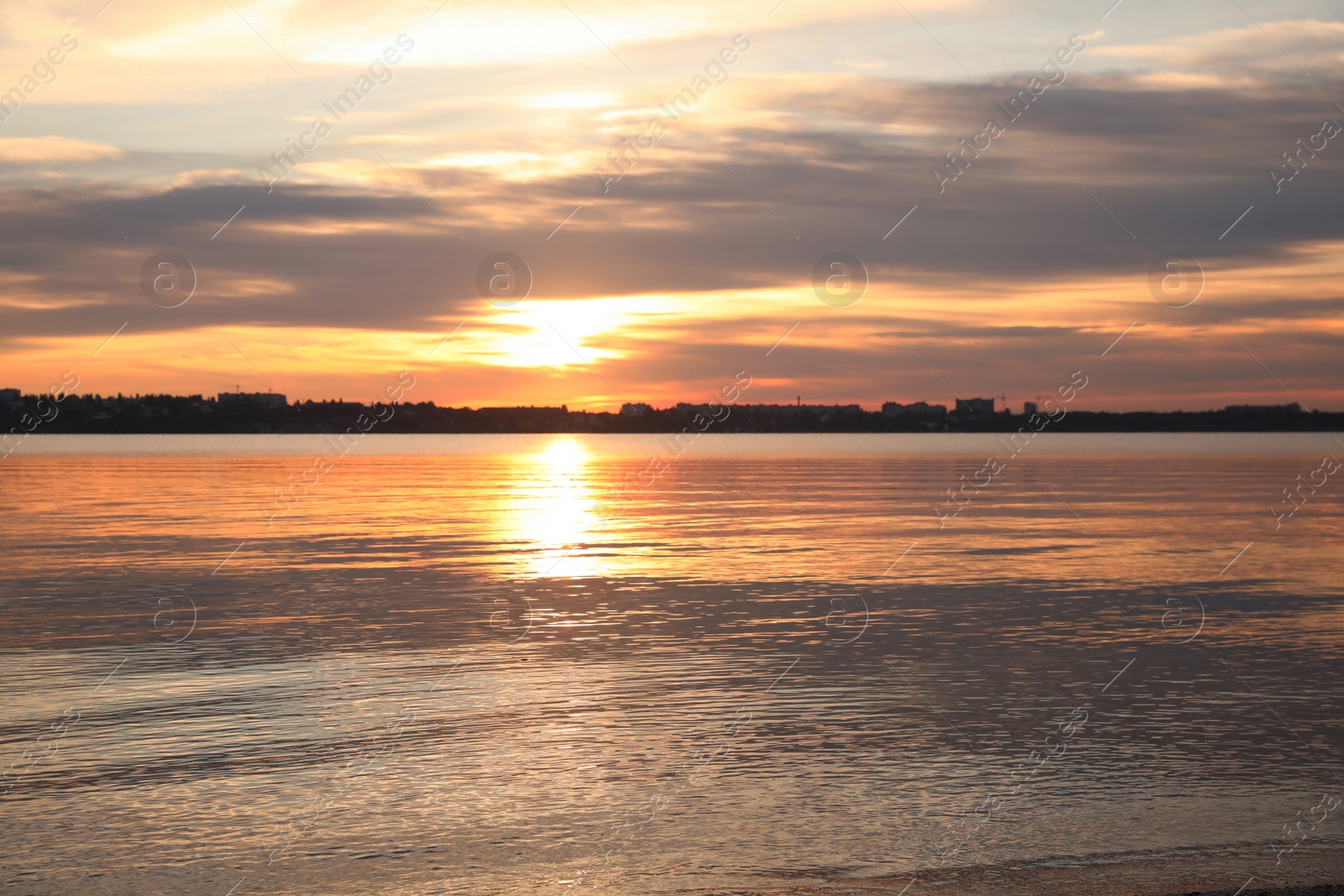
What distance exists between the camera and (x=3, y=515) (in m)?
61.0

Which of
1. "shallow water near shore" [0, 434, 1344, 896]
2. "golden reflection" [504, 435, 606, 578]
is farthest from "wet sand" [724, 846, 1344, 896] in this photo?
"golden reflection" [504, 435, 606, 578]

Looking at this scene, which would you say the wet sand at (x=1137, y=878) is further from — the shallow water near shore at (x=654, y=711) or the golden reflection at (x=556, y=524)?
the golden reflection at (x=556, y=524)

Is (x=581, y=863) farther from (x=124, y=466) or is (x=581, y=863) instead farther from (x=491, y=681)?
(x=124, y=466)

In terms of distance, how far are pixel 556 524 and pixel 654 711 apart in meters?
38.9

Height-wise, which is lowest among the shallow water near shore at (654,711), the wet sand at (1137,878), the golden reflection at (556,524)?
the wet sand at (1137,878)

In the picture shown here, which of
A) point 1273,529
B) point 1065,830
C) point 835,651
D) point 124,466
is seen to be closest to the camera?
point 1065,830

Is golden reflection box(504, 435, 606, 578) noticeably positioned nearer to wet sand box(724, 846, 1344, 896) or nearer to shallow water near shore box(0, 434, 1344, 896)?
shallow water near shore box(0, 434, 1344, 896)

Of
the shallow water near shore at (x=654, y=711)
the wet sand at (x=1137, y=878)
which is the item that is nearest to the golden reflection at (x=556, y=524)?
the shallow water near shore at (x=654, y=711)

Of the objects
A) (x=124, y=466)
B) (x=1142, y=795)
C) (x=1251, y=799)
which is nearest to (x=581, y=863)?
(x=1142, y=795)

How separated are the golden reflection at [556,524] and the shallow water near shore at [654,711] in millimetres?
551

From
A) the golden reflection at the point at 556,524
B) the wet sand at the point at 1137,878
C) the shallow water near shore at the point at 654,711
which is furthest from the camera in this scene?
the golden reflection at the point at 556,524

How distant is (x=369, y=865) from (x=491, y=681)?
9.03 meters

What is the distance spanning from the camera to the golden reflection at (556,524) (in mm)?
39625

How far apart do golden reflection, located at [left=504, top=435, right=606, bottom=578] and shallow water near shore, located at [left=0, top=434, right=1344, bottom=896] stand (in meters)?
0.55
